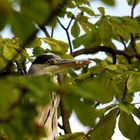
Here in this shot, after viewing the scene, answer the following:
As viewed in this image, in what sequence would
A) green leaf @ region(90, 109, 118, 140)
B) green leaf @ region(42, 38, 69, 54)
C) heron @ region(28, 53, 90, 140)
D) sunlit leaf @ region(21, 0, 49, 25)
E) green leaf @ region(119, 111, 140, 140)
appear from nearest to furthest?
sunlit leaf @ region(21, 0, 49, 25) < green leaf @ region(90, 109, 118, 140) < green leaf @ region(119, 111, 140, 140) < heron @ region(28, 53, 90, 140) < green leaf @ region(42, 38, 69, 54)

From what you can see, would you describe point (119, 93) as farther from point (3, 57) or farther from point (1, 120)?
point (1, 120)

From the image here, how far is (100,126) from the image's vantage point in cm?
315

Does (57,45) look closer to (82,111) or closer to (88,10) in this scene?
(88,10)

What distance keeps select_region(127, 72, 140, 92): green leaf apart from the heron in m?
0.44

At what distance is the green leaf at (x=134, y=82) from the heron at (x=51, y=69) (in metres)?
0.44

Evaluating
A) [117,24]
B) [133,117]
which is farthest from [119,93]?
[117,24]

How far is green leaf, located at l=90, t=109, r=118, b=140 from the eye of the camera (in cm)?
309

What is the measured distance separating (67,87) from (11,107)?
0.38ft

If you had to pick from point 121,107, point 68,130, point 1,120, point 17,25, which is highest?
point 17,25

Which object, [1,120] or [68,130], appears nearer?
[1,120]

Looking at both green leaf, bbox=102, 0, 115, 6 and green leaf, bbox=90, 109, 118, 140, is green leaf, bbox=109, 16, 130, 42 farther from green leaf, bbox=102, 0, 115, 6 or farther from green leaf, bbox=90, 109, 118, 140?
green leaf, bbox=102, 0, 115, 6

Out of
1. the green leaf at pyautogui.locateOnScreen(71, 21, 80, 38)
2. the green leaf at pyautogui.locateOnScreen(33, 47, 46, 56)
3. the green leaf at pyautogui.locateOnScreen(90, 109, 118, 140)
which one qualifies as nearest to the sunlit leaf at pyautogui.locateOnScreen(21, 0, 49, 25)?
the green leaf at pyautogui.locateOnScreen(90, 109, 118, 140)

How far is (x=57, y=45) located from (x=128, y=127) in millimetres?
798

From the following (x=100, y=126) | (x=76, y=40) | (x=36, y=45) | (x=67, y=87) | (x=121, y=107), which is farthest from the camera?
(x=76, y=40)
